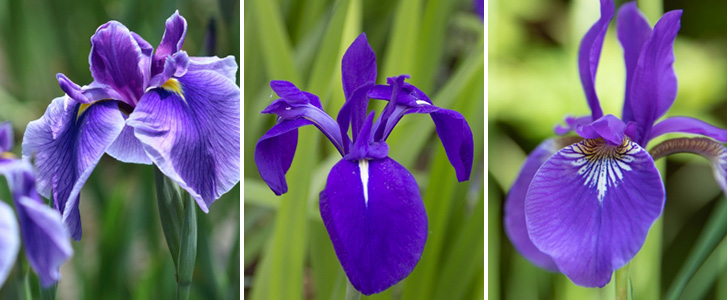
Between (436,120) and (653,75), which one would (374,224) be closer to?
(436,120)

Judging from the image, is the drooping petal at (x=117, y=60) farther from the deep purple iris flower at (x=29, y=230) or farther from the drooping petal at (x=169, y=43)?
the deep purple iris flower at (x=29, y=230)

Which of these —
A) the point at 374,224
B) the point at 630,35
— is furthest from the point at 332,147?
the point at 630,35

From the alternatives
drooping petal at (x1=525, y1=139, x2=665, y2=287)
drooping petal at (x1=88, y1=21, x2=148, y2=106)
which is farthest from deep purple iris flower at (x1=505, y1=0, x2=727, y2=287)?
drooping petal at (x1=88, y1=21, x2=148, y2=106)

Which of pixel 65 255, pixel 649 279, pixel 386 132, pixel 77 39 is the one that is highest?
pixel 77 39

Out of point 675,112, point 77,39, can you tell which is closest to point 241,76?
point 77,39

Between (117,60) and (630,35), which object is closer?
(117,60)

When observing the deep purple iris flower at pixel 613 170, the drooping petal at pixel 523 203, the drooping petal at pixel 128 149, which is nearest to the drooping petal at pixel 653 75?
the deep purple iris flower at pixel 613 170

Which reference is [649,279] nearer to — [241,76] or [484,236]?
[484,236]
